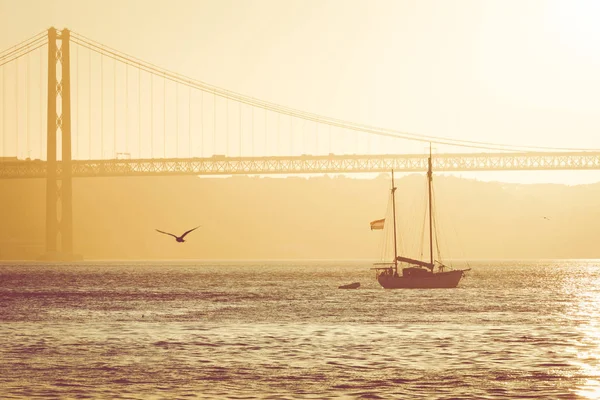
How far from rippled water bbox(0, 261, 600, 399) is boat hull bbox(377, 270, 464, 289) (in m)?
9.74

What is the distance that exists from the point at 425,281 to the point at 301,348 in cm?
4208

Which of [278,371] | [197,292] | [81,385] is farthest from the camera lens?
[197,292]

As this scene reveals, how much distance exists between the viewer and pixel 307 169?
137 meters

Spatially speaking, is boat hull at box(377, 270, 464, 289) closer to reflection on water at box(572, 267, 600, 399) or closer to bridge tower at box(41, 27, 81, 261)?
reflection on water at box(572, 267, 600, 399)

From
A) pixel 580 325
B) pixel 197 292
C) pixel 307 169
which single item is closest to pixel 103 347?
pixel 580 325

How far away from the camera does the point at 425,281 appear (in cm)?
8125

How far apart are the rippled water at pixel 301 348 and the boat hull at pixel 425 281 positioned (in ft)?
32.0

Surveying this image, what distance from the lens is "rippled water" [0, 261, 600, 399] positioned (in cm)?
3030

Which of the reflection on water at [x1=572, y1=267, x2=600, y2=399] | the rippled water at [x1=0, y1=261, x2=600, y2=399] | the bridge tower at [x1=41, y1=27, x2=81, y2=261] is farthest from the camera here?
the bridge tower at [x1=41, y1=27, x2=81, y2=261]

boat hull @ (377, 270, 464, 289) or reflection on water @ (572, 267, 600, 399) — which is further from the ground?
boat hull @ (377, 270, 464, 289)

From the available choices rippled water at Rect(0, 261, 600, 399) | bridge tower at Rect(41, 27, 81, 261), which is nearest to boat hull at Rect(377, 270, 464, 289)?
rippled water at Rect(0, 261, 600, 399)

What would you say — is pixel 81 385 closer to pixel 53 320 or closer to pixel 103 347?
pixel 103 347

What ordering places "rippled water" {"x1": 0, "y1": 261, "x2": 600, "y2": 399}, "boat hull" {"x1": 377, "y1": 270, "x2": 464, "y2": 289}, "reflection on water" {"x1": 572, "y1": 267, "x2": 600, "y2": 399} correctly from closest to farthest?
"reflection on water" {"x1": 572, "y1": 267, "x2": 600, "y2": 399}, "rippled water" {"x1": 0, "y1": 261, "x2": 600, "y2": 399}, "boat hull" {"x1": 377, "y1": 270, "x2": 464, "y2": 289}

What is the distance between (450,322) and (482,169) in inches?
3430
